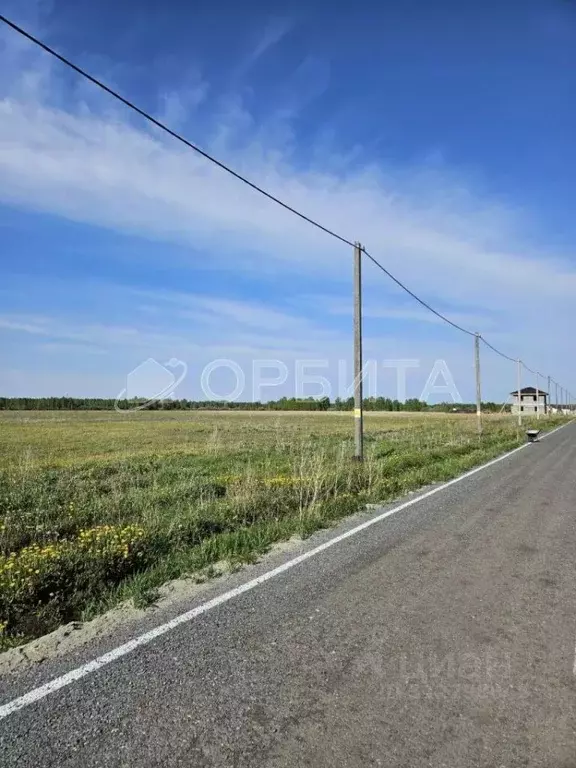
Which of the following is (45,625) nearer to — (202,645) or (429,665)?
(202,645)

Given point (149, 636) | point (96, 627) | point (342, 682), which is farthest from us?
point (96, 627)

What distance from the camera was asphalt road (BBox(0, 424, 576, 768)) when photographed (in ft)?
8.87

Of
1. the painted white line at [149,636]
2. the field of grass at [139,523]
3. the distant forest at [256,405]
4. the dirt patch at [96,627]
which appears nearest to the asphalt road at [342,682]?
the painted white line at [149,636]

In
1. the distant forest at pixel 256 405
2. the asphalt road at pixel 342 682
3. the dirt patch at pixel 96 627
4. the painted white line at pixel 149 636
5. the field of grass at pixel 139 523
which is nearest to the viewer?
the asphalt road at pixel 342 682

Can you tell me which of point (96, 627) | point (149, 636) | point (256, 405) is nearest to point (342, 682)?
point (149, 636)

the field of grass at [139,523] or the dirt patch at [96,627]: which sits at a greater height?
the field of grass at [139,523]

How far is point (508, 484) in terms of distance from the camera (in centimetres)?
1184

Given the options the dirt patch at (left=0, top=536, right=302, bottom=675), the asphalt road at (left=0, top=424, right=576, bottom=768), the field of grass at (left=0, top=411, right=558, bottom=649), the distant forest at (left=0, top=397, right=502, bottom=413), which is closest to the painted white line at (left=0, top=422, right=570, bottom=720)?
the asphalt road at (left=0, top=424, right=576, bottom=768)

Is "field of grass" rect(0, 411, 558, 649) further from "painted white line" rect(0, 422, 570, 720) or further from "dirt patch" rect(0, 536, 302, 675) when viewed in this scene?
"painted white line" rect(0, 422, 570, 720)

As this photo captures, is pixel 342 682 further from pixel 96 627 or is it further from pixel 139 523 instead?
pixel 139 523

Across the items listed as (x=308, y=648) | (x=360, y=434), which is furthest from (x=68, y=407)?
(x=308, y=648)

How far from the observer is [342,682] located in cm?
332

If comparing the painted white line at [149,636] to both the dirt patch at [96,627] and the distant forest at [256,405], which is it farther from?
the distant forest at [256,405]

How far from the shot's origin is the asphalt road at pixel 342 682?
2705mm
